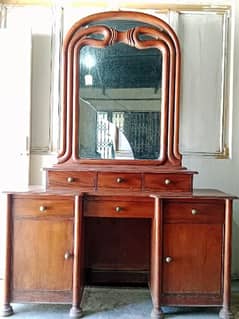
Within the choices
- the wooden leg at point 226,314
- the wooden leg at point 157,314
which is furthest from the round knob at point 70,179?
the wooden leg at point 226,314

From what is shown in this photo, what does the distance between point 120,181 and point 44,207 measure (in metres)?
0.51

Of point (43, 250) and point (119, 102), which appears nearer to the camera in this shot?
point (43, 250)

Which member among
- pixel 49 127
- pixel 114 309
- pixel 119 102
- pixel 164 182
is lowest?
pixel 114 309

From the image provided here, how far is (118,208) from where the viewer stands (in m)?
2.55

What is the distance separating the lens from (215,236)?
2529 mm

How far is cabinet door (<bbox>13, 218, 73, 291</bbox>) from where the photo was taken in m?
2.53

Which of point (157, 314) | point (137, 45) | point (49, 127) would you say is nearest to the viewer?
point (157, 314)

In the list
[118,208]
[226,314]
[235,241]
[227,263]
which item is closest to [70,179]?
[118,208]

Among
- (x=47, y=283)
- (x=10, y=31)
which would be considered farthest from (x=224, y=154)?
(x=10, y=31)

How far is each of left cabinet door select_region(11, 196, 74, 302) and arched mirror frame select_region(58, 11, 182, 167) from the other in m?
0.40

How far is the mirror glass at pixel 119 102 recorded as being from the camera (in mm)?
2832

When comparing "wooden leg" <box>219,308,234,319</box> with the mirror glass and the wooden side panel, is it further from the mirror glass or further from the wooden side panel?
the mirror glass

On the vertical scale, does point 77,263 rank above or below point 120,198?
below

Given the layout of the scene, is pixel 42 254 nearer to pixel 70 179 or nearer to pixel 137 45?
pixel 70 179
